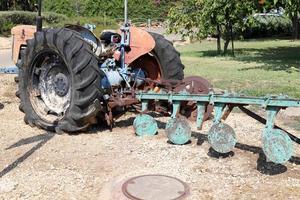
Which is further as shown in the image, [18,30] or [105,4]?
[105,4]

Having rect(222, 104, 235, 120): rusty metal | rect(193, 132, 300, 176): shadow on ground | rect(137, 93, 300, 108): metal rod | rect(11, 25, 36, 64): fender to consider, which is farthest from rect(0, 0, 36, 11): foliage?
rect(222, 104, 235, 120): rusty metal

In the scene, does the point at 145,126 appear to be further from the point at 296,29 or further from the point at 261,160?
the point at 296,29

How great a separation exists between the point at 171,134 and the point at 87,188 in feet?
5.49

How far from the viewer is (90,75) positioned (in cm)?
649

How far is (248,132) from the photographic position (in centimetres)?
698

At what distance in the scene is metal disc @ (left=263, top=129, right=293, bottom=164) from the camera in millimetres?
5062

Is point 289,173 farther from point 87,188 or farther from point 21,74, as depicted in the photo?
point 21,74

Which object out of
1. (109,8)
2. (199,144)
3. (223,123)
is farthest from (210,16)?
(109,8)

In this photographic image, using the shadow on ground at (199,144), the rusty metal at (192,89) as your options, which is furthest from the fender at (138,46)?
the shadow on ground at (199,144)

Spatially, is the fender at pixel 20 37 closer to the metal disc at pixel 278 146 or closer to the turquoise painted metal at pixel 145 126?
the turquoise painted metal at pixel 145 126

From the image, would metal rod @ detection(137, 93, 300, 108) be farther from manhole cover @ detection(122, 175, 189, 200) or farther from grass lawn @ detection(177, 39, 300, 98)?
grass lawn @ detection(177, 39, 300, 98)

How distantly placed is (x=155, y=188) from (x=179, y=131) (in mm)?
1506

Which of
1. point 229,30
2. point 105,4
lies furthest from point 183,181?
point 105,4

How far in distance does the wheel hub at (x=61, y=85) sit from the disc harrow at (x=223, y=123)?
106cm
